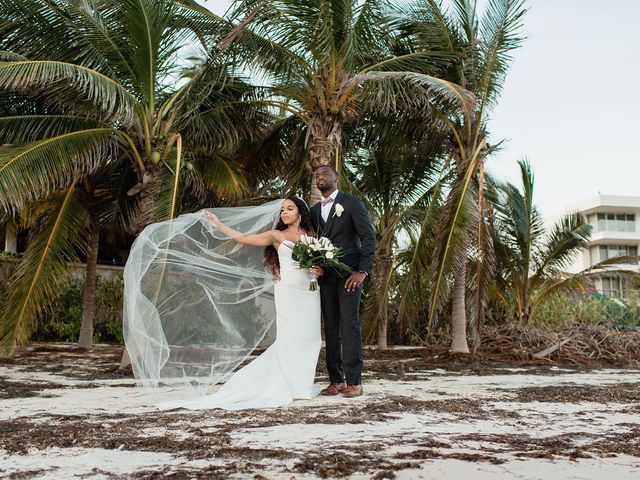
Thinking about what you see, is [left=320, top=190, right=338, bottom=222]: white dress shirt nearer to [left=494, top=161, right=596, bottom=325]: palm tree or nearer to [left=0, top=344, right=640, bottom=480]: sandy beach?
[left=0, top=344, right=640, bottom=480]: sandy beach

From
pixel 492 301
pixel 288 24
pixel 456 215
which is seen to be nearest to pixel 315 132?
pixel 288 24

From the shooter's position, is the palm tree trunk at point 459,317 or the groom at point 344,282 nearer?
the groom at point 344,282

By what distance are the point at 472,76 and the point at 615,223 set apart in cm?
4346

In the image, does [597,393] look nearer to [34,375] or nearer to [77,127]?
[34,375]

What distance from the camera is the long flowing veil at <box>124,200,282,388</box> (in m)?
6.24

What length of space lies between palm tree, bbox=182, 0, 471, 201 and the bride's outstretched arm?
11.7ft

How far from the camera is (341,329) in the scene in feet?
21.9

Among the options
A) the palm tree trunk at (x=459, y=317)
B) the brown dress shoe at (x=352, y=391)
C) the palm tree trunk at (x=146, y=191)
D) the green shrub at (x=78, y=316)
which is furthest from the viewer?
the green shrub at (x=78, y=316)

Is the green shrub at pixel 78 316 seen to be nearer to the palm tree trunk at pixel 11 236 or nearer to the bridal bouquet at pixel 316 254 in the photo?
the palm tree trunk at pixel 11 236

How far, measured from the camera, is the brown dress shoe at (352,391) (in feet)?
21.2

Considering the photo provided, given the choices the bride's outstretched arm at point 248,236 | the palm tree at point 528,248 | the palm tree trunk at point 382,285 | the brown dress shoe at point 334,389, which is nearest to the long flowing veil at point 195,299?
the bride's outstretched arm at point 248,236

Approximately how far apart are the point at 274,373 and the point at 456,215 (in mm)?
5391

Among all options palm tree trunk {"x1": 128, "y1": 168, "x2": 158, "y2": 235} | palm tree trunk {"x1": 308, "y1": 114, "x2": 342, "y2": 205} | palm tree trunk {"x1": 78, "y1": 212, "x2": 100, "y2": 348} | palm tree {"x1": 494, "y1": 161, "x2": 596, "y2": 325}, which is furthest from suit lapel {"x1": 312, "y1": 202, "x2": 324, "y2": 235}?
palm tree trunk {"x1": 78, "y1": 212, "x2": 100, "y2": 348}

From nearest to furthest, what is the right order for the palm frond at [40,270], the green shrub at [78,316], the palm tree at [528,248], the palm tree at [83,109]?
1. the palm tree at [83,109]
2. the palm frond at [40,270]
3. the palm tree at [528,248]
4. the green shrub at [78,316]
